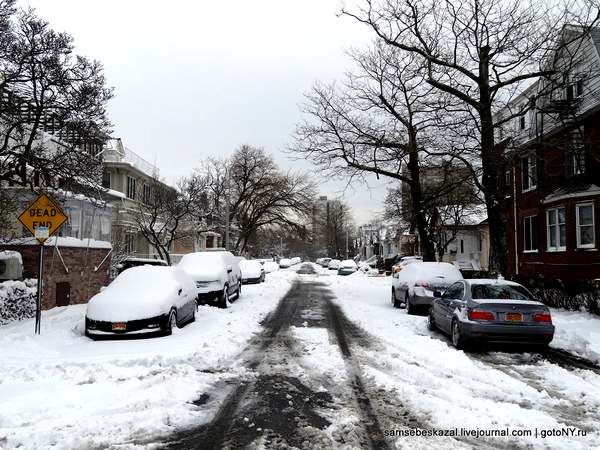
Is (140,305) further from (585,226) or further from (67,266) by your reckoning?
(585,226)

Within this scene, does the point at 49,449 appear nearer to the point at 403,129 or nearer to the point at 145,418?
the point at 145,418

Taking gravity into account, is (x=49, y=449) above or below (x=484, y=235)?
below

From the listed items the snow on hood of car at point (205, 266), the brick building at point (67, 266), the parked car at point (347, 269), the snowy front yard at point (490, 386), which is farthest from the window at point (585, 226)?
the parked car at point (347, 269)

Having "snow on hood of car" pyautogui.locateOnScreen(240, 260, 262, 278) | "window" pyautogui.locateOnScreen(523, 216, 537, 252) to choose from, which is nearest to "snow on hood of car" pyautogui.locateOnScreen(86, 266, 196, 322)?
"snow on hood of car" pyautogui.locateOnScreen(240, 260, 262, 278)

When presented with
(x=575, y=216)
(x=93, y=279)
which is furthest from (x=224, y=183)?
(x=575, y=216)

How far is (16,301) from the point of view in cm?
1337

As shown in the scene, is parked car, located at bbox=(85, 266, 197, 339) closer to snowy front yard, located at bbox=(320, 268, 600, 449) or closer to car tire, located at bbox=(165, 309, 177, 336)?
car tire, located at bbox=(165, 309, 177, 336)

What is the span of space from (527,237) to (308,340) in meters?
19.6

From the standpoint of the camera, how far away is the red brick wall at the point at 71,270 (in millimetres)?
15266

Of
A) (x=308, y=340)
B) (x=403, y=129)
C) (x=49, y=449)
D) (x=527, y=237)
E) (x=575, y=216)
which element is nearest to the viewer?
(x=49, y=449)

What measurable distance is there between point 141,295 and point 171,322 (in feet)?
3.00

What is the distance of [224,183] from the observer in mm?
49875

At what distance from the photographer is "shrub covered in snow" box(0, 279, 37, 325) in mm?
12993

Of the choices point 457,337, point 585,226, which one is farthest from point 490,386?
point 585,226
